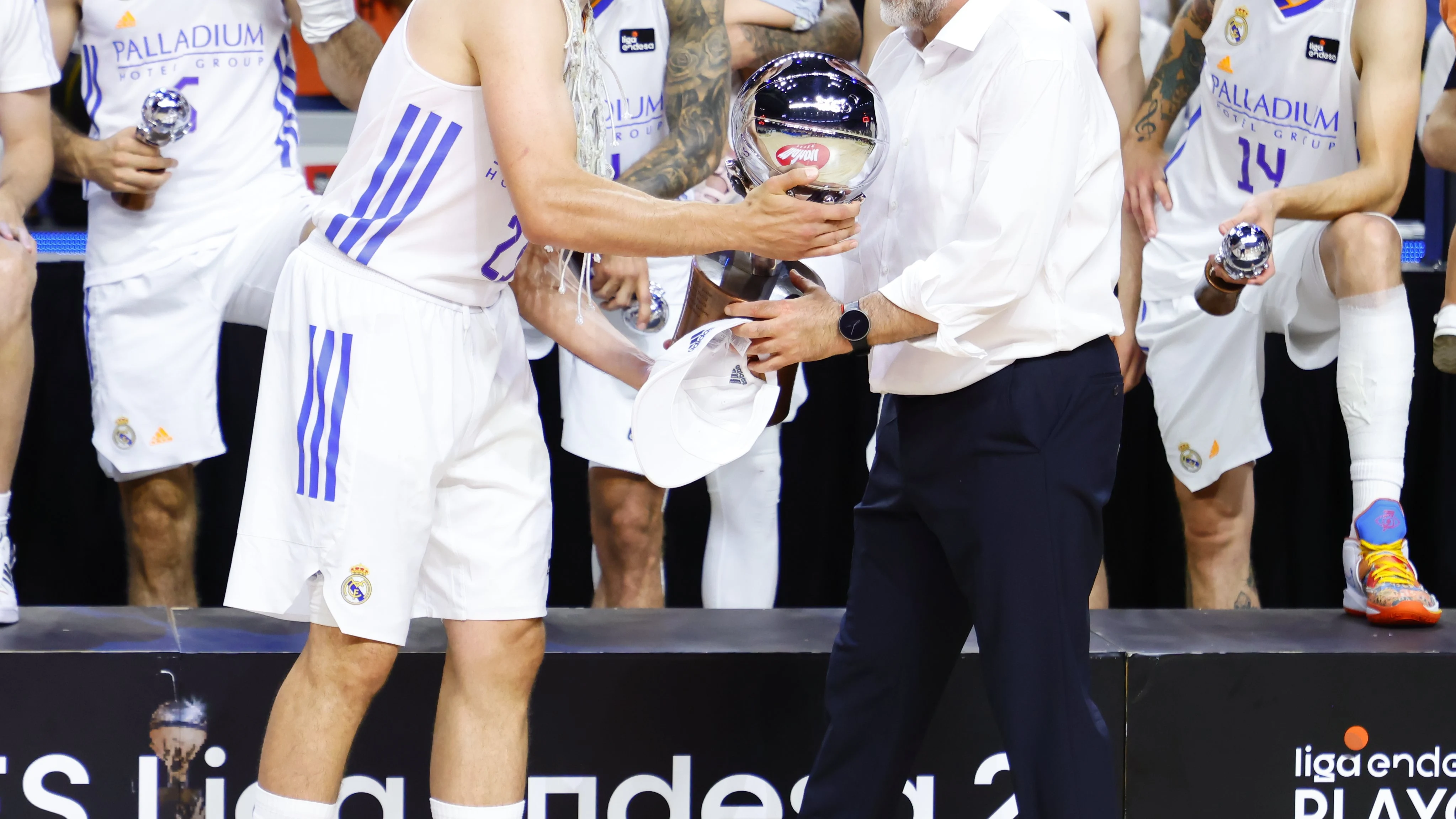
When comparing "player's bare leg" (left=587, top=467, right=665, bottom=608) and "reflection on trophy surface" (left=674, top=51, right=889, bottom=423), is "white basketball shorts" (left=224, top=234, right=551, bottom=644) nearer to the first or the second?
"reflection on trophy surface" (left=674, top=51, right=889, bottom=423)

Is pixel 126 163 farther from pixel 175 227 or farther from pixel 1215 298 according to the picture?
pixel 1215 298

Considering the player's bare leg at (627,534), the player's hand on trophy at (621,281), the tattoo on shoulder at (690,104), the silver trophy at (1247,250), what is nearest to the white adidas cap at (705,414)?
the player's hand on trophy at (621,281)

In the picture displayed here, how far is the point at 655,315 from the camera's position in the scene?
333 cm

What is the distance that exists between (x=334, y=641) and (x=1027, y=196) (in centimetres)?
113

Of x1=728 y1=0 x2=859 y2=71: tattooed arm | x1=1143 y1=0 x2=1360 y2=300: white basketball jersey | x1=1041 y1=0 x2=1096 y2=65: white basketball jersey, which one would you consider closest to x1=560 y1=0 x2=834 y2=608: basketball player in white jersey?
x1=728 y1=0 x2=859 y2=71: tattooed arm

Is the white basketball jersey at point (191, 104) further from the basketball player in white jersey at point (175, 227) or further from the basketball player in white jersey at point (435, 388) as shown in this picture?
the basketball player in white jersey at point (435, 388)

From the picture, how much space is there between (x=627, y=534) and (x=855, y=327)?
4.92ft

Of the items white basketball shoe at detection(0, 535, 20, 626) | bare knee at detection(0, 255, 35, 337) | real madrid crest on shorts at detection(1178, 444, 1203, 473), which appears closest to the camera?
white basketball shoe at detection(0, 535, 20, 626)

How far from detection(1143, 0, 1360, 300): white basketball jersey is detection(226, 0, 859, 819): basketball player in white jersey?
1822mm

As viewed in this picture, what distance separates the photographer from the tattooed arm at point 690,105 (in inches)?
125

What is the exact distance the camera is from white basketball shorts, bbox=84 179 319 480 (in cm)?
338

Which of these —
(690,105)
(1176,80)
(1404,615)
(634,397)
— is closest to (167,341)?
(634,397)

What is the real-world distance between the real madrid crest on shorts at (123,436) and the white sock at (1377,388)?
2618 mm

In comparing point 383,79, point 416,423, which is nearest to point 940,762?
point 416,423
